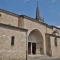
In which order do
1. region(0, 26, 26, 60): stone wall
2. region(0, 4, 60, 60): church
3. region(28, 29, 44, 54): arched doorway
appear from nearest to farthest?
region(0, 26, 26, 60): stone wall < region(0, 4, 60, 60): church < region(28, 29, 44, 54): arched doorway

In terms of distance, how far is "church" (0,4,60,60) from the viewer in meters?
15.3

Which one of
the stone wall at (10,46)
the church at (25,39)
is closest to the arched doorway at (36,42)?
the church at (25,39)

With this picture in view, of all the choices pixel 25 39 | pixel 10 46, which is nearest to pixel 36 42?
pixel 25 39

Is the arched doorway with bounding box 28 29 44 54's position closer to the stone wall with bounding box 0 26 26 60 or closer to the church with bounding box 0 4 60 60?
the church with bounding box 0 4 60 60

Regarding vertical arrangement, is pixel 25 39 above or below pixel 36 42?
above

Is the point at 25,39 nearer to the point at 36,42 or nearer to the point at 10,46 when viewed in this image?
the point at 10,46

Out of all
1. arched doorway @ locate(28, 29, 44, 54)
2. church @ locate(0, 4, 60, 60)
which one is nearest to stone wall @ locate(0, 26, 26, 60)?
church @ locate(0, 4, 60, 60)

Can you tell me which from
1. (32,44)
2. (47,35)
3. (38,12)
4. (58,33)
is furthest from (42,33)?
(38,12)

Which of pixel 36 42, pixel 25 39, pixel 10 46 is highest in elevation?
pixel 25 39

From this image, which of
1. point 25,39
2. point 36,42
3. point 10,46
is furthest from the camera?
point 36,42

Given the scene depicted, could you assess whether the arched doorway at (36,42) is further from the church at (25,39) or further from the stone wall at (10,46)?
the stone wall at (10,46)

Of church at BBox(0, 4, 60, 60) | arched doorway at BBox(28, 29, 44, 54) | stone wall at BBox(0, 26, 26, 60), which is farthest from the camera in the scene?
arched doorway at BBox(28, 29, 44, 54)

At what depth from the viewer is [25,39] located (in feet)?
59.1

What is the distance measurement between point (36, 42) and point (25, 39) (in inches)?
303
